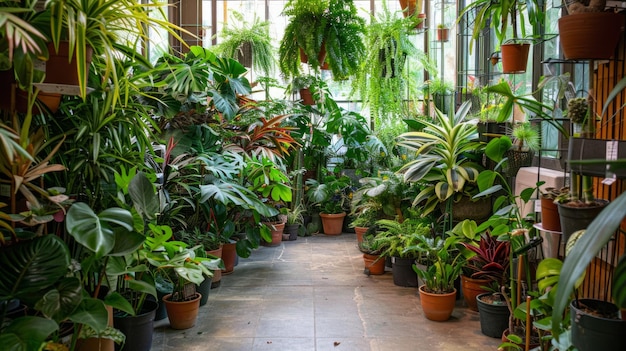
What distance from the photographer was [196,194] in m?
4.20

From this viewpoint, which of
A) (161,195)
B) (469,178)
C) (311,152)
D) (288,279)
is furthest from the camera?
(311,152)

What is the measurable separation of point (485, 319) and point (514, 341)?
824 mm

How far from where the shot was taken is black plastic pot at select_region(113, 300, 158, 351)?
307cm

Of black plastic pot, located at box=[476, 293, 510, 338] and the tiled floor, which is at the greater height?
black plastic pot, located at box=[476, 293, 510, 338]

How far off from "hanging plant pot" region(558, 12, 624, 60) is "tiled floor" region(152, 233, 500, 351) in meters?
1.87

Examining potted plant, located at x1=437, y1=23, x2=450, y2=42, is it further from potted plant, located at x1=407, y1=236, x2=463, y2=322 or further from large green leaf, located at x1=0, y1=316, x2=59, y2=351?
large green leaf, located at x1=0, y1=316, x2=59, y2=351

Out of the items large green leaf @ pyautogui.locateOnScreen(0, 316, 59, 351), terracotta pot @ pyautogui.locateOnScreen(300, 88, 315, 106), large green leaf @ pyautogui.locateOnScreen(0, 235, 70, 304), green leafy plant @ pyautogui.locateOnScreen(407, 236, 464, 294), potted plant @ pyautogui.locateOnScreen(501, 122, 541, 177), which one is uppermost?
terracotta pot @ pyautogui.locateOnScreen(300, 88, 315, 106)

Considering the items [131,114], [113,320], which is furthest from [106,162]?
[113,320]

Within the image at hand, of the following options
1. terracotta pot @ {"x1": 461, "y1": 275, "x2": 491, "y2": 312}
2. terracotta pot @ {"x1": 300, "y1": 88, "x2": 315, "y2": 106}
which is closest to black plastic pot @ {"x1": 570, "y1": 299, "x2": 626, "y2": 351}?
terracotta pot @ {"x1": 461, "y1": 275, "x2": 491, "y2": 312}

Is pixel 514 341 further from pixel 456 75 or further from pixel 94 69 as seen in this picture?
pixel 456 75

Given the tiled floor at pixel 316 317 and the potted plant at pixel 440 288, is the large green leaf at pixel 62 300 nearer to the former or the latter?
the tiled floor at pixel 316 317

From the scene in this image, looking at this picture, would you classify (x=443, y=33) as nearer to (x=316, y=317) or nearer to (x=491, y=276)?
(x=491, y=276)

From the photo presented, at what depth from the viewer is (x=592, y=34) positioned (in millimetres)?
2127

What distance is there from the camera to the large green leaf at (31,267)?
207cm
